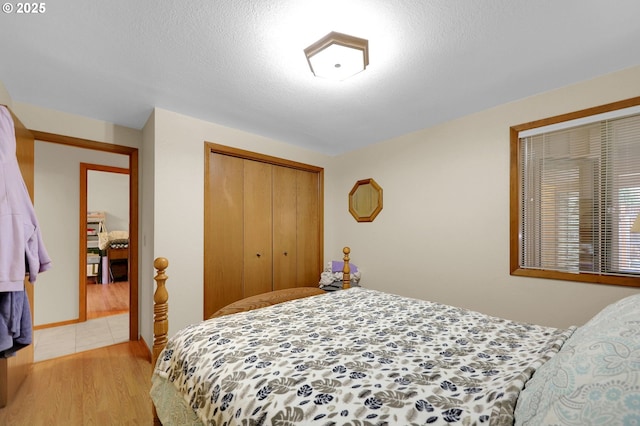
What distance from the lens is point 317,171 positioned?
4.08 m

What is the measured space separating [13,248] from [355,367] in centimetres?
188

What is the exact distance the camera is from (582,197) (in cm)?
216

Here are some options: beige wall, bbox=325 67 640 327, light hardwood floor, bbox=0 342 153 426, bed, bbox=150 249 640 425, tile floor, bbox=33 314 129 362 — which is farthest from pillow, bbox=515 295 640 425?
tile floor, bbox=33 314 129 362

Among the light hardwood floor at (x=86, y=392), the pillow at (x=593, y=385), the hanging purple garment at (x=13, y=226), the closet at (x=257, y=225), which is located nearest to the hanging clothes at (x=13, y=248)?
the hanging purple garment at (x=13, y=226)

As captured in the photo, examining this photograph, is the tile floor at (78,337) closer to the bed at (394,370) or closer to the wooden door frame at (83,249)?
the wooden door frame at (83,249)

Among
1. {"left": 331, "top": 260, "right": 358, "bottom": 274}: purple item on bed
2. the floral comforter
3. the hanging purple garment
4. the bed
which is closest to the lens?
the bed

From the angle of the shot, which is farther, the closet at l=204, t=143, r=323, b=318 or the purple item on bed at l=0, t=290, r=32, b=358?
the closet at l=204, t=143, r=323, b=318

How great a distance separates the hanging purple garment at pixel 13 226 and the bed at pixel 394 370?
0.72 metres

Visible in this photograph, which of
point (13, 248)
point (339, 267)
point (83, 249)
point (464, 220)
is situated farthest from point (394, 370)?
point (83, 249)

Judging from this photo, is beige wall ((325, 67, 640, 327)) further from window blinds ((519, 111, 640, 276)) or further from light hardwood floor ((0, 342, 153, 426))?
light hardwood floor ((0, 342, 153, 426))

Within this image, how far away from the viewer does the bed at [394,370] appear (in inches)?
26.4

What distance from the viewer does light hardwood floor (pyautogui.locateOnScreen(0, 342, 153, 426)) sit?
1839 mm

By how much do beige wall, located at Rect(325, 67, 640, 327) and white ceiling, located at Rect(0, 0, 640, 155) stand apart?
19 cm

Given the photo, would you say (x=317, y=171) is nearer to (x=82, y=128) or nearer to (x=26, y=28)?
(x=82, y=128)
